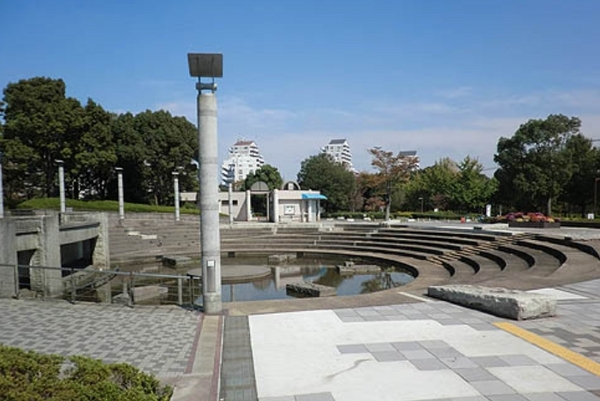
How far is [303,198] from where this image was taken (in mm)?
40406

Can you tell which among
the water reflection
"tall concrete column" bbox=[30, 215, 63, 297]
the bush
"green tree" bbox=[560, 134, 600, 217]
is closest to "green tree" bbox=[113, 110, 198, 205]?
"tall concrete column" bbox=[30, 215, 63, 297]

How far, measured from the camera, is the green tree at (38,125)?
30531 millimetres

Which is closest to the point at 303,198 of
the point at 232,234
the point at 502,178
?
the point at 232,234

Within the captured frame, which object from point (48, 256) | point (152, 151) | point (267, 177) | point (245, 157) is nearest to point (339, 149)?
point (245, 157)

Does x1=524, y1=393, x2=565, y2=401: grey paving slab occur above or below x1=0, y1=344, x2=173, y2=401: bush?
below

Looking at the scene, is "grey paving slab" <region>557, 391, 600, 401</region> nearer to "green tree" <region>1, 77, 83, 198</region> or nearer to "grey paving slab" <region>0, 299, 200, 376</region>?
"grey paving slab" <region>0, 299, 200, 376</region>

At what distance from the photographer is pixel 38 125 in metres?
30.5

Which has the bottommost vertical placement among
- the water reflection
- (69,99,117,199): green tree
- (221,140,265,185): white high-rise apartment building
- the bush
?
the water reflection

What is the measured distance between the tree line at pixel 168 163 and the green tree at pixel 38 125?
2.9 inches

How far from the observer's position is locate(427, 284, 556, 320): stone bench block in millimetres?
7500

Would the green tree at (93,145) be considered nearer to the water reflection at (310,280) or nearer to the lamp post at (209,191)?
the water reflection at (310,280)

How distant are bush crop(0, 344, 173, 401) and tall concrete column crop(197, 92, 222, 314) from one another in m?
4.48

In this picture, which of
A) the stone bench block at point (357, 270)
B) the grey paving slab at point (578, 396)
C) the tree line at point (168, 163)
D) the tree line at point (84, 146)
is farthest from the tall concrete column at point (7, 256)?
the tree line at point (168, 163)

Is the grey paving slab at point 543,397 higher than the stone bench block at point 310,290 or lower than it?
higher
